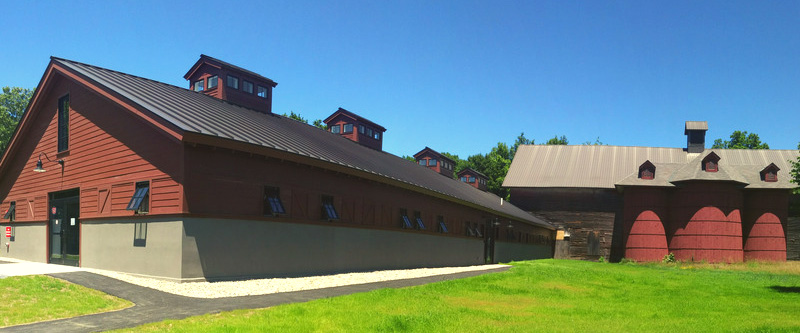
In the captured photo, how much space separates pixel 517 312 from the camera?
1348 cm

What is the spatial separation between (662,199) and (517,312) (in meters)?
42.9

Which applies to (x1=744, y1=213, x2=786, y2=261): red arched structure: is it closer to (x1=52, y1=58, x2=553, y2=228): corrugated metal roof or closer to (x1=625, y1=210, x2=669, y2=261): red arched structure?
(x1=625, y1=210, x2=669, y2=261): red arched structure

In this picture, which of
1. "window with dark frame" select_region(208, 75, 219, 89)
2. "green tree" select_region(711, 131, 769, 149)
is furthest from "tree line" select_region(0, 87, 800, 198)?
"window with dark frame" select_region(208, 75, 219, 89)

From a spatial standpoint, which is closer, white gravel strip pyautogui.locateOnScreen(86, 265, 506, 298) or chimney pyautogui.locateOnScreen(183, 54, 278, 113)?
white gravel strip pyautogui.locateOnScreen(86, 265, 506, 298)

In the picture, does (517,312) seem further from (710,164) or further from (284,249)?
(710,164)

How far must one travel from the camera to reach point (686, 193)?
4969 centimetres

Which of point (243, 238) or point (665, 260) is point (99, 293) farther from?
point (665, 260)

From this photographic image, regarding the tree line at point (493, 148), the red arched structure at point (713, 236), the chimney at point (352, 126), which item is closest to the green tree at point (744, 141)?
the tree line at point (493, 148)

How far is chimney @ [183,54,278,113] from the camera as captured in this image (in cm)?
2903

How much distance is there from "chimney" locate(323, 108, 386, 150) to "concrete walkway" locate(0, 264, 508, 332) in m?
23.9

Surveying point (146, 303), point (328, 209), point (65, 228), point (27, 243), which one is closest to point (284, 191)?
point (328, 209)

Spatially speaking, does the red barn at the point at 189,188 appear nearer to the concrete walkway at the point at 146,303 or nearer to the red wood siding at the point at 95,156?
the red wood siding at the point at 95,156

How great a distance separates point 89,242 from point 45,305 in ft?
31.6

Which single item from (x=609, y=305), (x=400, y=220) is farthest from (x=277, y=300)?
(x=400, y=220)
